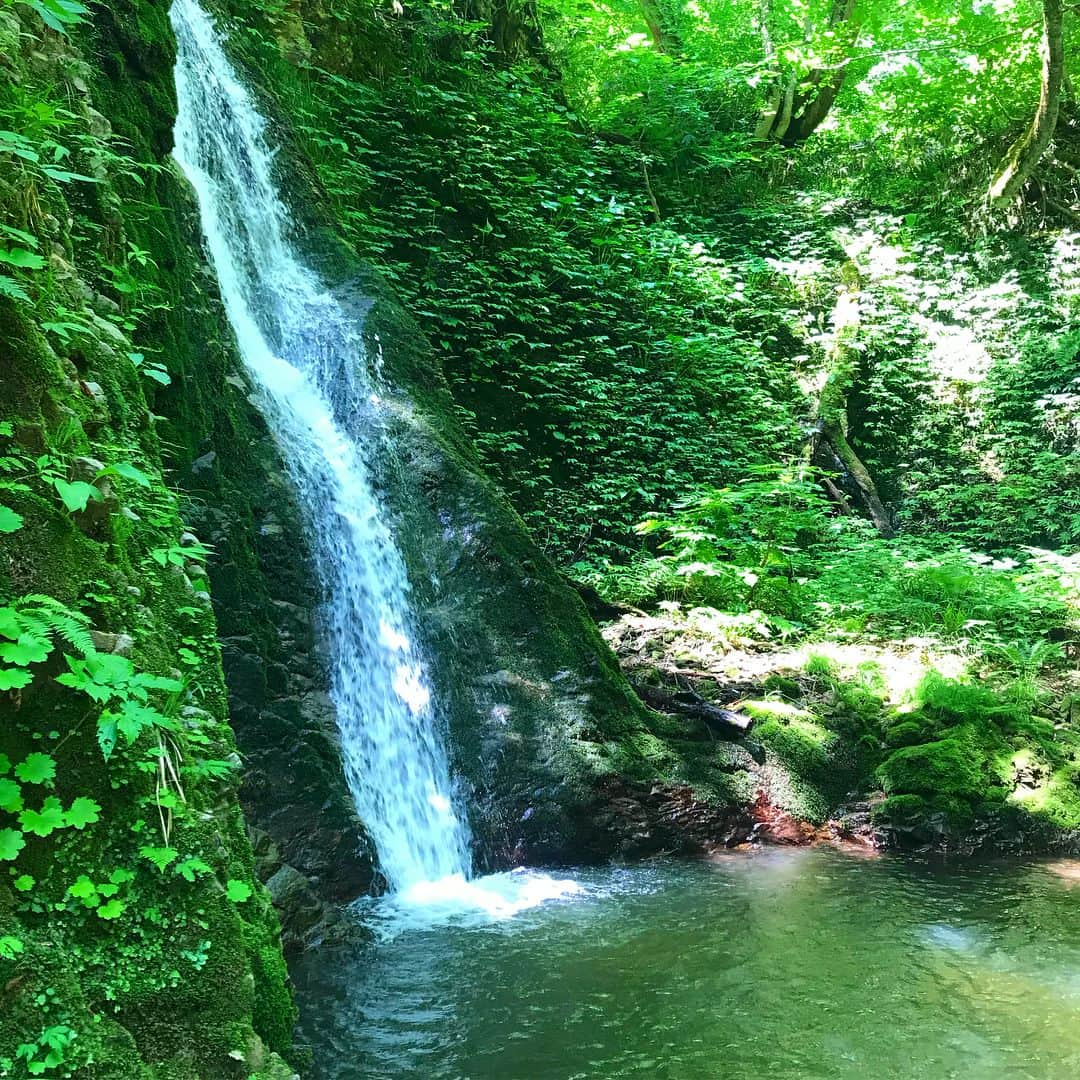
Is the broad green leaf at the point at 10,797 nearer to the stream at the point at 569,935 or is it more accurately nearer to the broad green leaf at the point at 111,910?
the broad green leaf at the point at 111,910

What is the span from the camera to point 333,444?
6789 mm

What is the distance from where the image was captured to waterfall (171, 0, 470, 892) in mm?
5398

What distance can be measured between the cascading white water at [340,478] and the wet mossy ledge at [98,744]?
226cm

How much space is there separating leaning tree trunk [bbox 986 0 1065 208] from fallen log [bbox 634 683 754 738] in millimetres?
11134

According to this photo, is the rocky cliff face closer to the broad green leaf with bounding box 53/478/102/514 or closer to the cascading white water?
the broad green leaf with bounding box 53/478/102/514

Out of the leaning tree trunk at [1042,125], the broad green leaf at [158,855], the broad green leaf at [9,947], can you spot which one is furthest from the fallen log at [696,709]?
the leaning tree trunk at [1042,125]

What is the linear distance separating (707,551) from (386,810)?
199 inches

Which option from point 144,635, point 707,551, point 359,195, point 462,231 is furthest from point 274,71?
point 144,635

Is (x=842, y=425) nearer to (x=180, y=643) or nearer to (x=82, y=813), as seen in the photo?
(x=180, y=643)

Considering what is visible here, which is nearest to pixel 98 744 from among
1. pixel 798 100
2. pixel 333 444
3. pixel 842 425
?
pixel 333 444

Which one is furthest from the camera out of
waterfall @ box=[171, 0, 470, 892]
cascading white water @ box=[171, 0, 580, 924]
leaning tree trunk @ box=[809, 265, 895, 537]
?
leaning tree trunk @ box=[809, 265, 895, 537]

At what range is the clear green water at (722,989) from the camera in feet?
10.8

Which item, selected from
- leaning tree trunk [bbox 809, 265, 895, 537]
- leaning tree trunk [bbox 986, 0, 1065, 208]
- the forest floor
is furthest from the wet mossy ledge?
leaning tree trunk [bbox 986, 0, 1065, 208]

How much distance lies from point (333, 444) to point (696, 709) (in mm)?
3793
